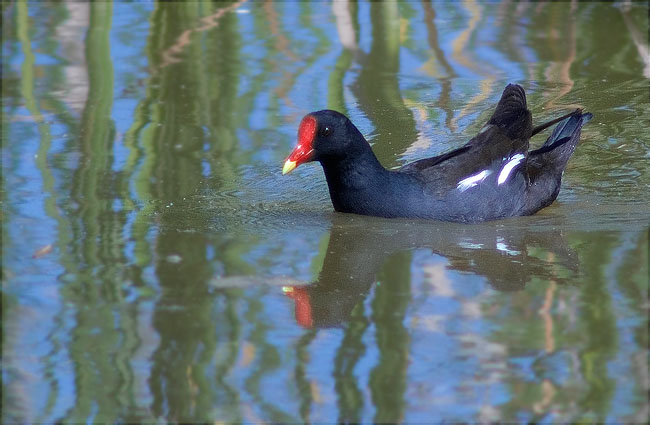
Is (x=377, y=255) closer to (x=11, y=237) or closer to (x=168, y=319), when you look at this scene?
(x=168, y=319)

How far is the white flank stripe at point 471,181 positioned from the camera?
531 cm

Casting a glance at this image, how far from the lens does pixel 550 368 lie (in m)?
3.51

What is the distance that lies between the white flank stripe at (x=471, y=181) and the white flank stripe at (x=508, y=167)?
97mm

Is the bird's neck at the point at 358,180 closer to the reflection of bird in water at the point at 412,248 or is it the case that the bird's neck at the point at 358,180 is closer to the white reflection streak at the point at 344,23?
the reflection of bird in water at the point at 412,248

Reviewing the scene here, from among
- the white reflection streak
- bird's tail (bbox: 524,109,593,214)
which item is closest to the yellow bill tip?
bird's tail (bbox: 524,109,593,214)

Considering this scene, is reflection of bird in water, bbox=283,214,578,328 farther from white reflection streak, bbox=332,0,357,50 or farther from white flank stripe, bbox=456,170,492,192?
white reflection streak, bbox=332,0,357,50

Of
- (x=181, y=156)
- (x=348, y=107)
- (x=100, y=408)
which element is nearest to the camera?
(x=100, y=408)

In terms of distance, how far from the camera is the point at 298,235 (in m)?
5.12

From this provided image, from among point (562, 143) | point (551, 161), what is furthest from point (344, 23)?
point (551, 161)

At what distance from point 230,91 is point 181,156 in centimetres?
135

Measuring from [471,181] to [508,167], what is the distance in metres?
0.36

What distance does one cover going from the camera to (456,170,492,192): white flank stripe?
531 cm

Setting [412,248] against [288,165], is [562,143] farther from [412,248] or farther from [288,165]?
[288,165]

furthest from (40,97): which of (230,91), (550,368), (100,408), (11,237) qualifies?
(550,368)
